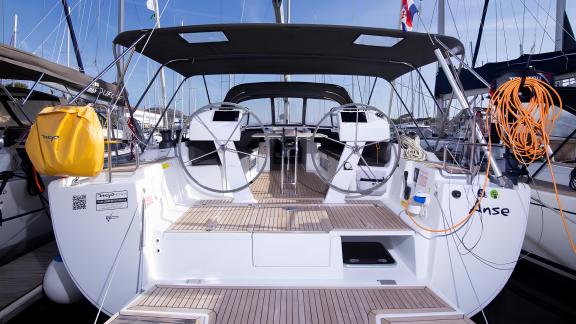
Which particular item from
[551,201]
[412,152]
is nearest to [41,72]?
[412,152]

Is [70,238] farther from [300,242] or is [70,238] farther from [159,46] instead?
[159,46]

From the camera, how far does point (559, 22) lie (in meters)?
6.16

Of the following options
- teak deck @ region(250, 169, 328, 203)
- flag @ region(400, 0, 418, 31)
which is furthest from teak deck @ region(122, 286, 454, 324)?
flag @ region(400, 0, 418, 31)

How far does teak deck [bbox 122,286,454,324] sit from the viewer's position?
1497 mm

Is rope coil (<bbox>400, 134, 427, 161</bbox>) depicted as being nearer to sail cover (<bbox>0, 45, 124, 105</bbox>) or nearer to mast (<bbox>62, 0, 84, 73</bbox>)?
sail cover (<bbox>0, 45, 124, 105</bbox>)

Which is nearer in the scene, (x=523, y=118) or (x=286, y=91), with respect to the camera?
(x=523, y=118)

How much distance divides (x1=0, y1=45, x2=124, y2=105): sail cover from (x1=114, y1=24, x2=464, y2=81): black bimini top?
690mm

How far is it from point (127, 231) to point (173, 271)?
37cm

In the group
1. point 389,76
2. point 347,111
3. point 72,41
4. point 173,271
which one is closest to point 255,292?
point 173,271

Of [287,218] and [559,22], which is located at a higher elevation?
[559,22]

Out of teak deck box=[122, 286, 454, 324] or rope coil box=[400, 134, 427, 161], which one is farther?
rope coil box=[400, 134, 427, 161]

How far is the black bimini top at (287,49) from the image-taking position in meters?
2.19

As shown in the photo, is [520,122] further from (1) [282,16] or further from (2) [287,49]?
(1) [282,16]

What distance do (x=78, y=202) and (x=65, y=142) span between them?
38cm
